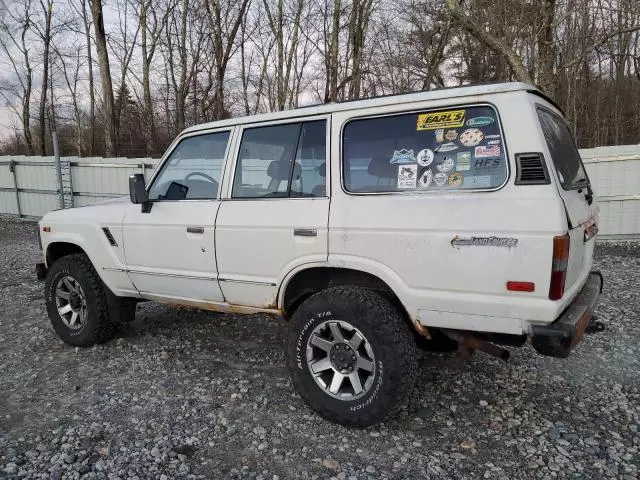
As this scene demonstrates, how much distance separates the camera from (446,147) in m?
2.72

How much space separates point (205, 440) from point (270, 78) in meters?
24.2

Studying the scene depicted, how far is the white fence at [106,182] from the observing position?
8.68 m

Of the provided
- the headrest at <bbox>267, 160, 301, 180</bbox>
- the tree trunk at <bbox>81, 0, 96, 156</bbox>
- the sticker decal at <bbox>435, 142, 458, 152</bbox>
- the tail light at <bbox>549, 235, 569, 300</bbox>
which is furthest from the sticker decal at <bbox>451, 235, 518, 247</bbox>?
the tree trunk at <bbox>81, 0, 96, 156</bbox>

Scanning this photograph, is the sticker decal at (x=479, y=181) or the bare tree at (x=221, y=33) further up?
the bare tree at (x=221, y=33)

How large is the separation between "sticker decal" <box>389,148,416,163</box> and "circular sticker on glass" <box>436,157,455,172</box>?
17 centimetres

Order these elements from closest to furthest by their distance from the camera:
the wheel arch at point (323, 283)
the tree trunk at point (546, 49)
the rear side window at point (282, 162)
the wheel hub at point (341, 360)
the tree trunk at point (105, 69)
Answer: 1. the wheel hub at point (341, 360)
2. the wheel arch at point (323, 283)
3. the rear side window at point (282, 162)
4. the tree trunk at point (546, 49)
5. the tree trunk at point (105, 69)

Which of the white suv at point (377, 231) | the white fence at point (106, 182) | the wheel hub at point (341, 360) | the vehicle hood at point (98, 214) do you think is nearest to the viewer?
the white suv at point (377, 231)

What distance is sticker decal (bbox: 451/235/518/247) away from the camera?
2451 millimetres

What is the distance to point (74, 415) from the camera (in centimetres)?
327

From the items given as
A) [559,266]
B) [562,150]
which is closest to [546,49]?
[562,150]

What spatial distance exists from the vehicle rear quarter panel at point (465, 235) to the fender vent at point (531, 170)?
0.03m

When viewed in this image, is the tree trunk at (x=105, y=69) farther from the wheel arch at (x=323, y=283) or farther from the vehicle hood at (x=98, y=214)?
the wheel arch at (x=323, y=283)

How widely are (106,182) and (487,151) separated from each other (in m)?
11.9

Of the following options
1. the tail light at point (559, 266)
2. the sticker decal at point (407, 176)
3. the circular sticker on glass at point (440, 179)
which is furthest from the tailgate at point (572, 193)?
the sticker decal at point (407, 176)
